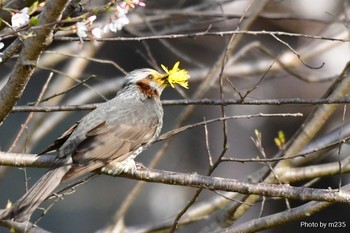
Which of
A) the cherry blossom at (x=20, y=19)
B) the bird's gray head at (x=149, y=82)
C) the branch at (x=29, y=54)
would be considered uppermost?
the bird's gray head at (x=149, y=82)

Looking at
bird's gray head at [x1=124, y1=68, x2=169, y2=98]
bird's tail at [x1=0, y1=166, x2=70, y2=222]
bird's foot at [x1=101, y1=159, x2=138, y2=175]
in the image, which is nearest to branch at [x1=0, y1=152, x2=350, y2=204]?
bird's tail at [x1=0, y1=166, x2=70, y2=222]

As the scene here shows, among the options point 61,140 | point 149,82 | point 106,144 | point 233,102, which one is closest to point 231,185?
point 233,102

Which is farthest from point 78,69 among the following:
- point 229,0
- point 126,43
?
point 126,43

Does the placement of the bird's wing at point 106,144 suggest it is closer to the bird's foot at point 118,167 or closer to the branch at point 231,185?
the bird's foot at point 118,167

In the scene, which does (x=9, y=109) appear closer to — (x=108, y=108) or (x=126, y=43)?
(x=108, y=108)

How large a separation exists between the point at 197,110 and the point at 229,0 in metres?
4.12

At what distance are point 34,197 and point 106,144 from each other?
0.78 metres

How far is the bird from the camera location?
16.0 feet

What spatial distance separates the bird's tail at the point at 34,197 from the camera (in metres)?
4.70

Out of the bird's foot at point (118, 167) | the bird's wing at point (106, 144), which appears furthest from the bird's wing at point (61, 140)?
the bird's foot at point (118, 167)

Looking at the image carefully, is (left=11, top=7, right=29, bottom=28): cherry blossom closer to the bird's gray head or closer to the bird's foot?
the bird's foot

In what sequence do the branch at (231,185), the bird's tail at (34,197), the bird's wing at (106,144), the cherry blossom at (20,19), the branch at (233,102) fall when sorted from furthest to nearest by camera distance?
the bird's wing at (106,144), the bird's tail at (34,197), the branch at (233,102), the branch at (231,185), the cherry blossom at (20,19)

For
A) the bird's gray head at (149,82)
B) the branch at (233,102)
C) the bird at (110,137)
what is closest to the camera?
the branch at (233,102)

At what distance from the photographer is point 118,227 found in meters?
6.61
